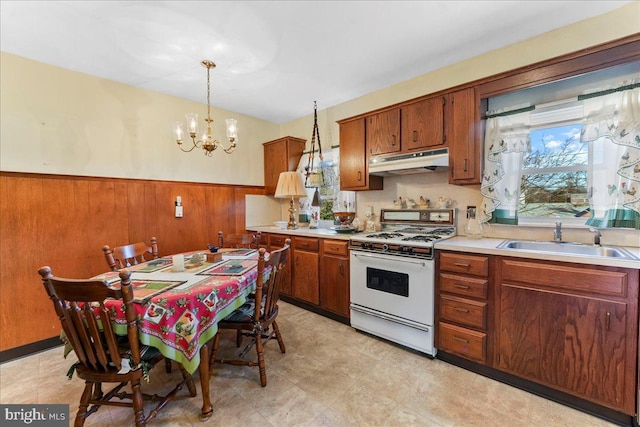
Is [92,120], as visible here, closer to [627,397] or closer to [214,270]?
[214,270]

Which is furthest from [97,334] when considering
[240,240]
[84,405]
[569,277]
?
[569,277]

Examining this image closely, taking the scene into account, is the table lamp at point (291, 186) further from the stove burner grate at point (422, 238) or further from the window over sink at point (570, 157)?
the window over sink at point (570, 157)

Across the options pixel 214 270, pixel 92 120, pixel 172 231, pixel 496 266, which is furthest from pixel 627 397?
pixel 92 120

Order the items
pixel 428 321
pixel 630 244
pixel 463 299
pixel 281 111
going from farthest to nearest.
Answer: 1. pixel 281 111
2. pixel 428 321
3. pixel 463 299
4. pixel 630 244

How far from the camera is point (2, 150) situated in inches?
87.7

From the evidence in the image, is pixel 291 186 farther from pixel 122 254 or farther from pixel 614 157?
pixel 614 157

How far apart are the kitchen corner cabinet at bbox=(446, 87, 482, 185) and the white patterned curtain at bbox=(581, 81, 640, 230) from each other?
0.70 meters

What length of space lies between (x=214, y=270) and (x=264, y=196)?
2.42m

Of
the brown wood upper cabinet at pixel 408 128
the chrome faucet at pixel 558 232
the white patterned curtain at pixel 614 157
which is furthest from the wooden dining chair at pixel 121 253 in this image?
the white patterned curtain at pixel 614 157

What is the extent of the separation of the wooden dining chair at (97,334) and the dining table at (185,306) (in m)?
0.08

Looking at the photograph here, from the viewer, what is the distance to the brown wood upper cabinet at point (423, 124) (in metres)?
2.42

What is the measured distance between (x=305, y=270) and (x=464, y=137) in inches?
82.7

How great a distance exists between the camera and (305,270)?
3.11m

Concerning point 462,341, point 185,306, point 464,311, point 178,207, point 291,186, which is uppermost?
point 291,186
